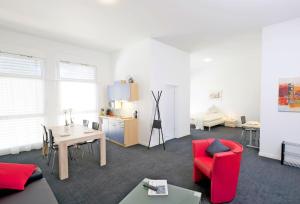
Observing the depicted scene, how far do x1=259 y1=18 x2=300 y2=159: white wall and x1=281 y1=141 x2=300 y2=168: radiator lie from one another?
0.39 ft

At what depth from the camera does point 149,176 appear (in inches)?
120

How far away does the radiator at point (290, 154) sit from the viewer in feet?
11.4

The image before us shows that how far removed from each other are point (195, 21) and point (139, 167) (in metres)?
3.47

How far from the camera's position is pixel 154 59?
4.86 m

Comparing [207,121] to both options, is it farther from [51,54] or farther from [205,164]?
[51,54]

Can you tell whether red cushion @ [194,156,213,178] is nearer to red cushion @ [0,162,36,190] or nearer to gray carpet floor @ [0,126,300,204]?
gray carpet floor @ [0,126,300,204]

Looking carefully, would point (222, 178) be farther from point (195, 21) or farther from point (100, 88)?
point (100, 88)

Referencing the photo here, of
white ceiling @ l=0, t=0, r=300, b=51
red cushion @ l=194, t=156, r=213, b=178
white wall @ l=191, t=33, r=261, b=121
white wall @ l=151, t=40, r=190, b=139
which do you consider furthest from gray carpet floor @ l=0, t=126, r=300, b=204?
white wall @ l=191, t=33, r=261, b=121

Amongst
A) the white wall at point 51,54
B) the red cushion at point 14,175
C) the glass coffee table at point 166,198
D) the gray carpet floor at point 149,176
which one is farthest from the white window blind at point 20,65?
the glass coffee table at point 166,198

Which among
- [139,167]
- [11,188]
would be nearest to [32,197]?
[11,188]

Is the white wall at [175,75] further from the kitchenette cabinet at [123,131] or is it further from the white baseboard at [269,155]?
the white baseboard at [269,155]

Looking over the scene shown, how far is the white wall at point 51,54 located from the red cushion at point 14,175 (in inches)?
123

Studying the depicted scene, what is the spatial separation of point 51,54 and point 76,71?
2.83ft

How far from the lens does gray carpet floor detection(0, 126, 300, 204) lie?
2.43 metres
